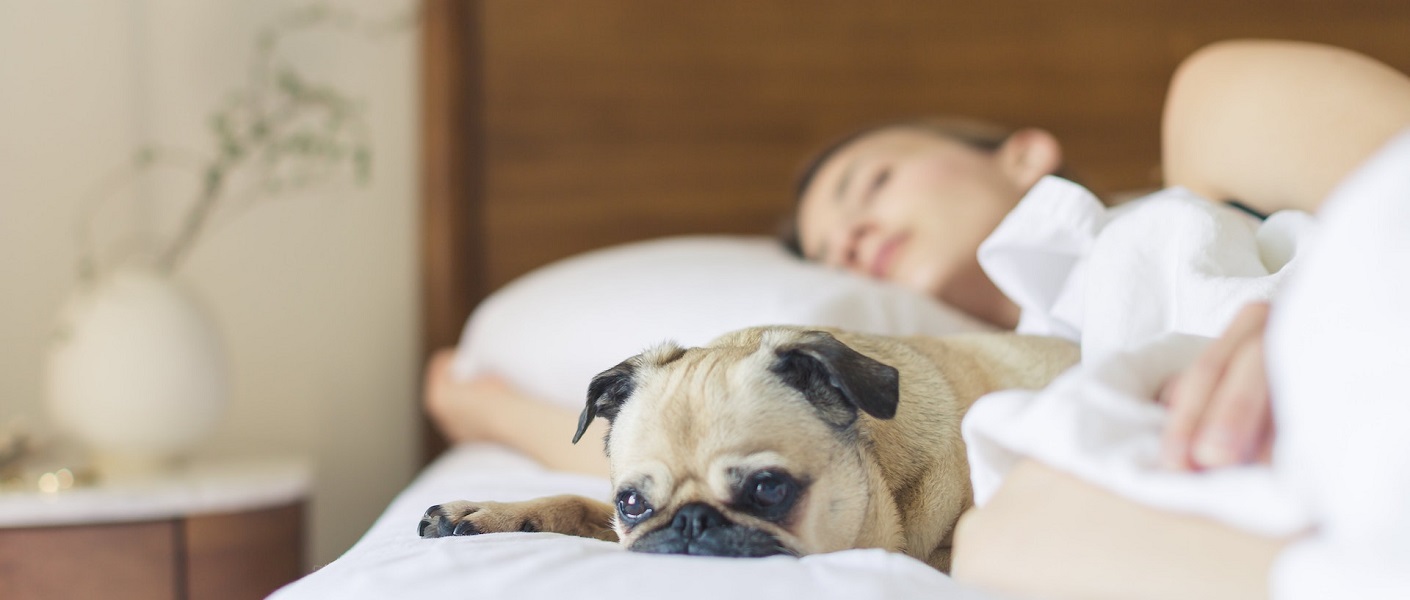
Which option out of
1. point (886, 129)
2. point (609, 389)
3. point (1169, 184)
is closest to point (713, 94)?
point (886, 129)

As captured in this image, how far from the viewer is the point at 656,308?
1.73m

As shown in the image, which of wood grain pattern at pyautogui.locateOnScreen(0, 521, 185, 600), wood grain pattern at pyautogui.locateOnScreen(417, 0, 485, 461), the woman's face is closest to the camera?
wood grain pattern at pyautogui.locateOnScreen(0, 521, 185, 600)

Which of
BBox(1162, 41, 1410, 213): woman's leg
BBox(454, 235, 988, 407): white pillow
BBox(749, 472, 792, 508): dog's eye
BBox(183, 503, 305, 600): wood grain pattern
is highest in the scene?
BBox(1162, 41, 1410, 213): woman's leg

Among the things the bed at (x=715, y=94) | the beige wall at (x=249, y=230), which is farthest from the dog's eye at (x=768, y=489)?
the beige wall at (x=249, y=230)

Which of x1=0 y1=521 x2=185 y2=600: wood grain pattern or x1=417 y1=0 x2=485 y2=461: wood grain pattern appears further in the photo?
x1=417 y1=0 x2=485 y2=461: wood grain pattern

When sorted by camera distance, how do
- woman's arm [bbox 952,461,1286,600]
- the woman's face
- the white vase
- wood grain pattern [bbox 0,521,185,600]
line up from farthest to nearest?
the white vase
the woman's face
wood grain pattern [bbox 0,521,185,600]
woman's arm [bbox 952,461,1286,600]

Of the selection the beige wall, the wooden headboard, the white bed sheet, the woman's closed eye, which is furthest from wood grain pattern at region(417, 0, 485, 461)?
the white bed sheet

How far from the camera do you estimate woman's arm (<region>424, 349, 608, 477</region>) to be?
4.90 feet

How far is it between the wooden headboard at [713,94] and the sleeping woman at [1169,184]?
42 cm

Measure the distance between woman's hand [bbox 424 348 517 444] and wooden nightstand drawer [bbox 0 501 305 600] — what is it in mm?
346

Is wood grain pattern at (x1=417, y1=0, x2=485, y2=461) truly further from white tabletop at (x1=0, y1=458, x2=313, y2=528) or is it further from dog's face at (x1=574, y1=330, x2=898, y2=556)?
dog's face at (x1=574, y1=330, x2=898, y2=556)

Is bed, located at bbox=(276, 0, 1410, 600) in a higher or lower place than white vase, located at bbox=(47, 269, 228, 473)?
higher

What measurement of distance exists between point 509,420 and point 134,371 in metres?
0.68

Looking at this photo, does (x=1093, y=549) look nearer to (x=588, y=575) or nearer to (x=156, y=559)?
(x=588, y=575)
